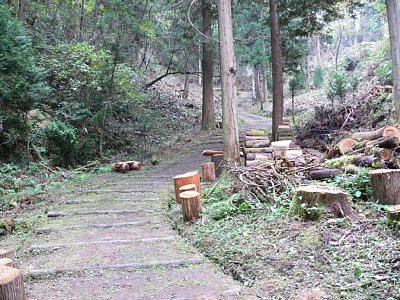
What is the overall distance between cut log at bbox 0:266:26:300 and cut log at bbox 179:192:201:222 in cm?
309

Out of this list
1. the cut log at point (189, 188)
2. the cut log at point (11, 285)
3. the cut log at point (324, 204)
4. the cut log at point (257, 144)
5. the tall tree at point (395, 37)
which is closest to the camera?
the cut log at point (11, 285)

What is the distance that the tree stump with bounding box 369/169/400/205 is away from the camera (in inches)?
190

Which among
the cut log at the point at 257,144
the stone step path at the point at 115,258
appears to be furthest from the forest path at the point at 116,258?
the cut log at the point at 257,144

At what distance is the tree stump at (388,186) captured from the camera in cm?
482

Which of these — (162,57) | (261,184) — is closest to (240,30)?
(162,57)

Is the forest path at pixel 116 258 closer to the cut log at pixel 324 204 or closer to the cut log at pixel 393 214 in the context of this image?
the cut log at pixel 324 204

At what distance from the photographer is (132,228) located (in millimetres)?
6016

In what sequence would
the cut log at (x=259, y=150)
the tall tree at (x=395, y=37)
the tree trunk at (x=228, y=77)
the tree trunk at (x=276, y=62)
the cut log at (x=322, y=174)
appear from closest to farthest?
the cut log at (x=322, y=174), the tree trunk at (x=228, y=77), the cut log at (x=259, y=150), the tall tree at (x=395, y=37), the tree trunk at (x=276, y=62)

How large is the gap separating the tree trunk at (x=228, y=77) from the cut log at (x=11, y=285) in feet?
19.8

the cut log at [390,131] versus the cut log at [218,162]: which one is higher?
the cut log at [390,131]

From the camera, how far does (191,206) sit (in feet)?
19.5

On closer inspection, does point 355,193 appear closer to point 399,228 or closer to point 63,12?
point 399,228

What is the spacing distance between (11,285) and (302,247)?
291 cm

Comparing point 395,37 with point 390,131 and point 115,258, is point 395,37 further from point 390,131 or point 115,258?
point 115,258
